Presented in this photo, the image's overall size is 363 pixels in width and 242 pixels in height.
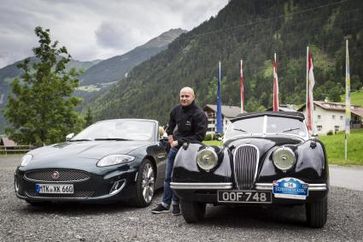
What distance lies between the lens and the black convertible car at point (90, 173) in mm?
6297

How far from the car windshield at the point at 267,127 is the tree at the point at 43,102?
2830 centimetres

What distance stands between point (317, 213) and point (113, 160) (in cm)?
297

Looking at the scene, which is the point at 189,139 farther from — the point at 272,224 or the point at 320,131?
the point at 320,131

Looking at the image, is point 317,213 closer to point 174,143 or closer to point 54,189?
point 174,143

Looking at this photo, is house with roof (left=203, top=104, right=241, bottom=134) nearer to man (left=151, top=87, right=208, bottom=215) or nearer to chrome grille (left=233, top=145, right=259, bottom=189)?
man (left=151, top=87, right=208, bottom=215)

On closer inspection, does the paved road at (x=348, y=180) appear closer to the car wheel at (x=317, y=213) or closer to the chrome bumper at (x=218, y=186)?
the car wheel at (x=317, y=213)

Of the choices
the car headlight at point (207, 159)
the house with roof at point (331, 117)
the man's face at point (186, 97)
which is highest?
the man's face at point (186, 97)

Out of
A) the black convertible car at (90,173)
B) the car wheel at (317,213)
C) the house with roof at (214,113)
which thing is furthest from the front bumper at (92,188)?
the house with roof at (214,113)

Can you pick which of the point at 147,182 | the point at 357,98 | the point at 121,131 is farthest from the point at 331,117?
the point at 147,182

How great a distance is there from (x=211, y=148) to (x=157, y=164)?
208 centimetres

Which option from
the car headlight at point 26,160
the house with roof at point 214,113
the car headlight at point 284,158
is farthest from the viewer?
the house with roof at point 214,113

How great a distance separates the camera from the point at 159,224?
228 inches

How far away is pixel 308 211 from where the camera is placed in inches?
219

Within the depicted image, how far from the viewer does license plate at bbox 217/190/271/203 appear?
5.37 metres
